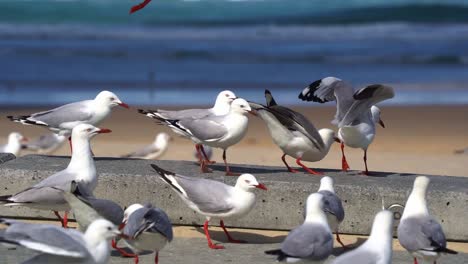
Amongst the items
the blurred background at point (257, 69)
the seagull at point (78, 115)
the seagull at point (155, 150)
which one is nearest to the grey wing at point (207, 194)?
the seagull at point (78, 115)

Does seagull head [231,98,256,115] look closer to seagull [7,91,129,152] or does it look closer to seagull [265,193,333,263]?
seagull [7,91,129,152]

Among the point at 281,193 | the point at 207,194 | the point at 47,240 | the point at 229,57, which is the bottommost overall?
the point at 229,57

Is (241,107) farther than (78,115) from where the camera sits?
No

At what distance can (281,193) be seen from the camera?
9.30m

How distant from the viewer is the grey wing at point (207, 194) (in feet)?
27.6

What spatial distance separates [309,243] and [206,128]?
3.37 meters

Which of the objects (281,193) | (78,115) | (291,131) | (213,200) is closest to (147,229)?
(213,200)

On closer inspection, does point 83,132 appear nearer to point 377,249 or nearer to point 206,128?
point 206,128

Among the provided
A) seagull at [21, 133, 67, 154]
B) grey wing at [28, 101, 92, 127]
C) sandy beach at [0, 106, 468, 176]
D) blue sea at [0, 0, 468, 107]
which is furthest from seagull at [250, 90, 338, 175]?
blue sea at [0, 0, 468, 107]

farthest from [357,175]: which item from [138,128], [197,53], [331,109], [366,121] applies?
[197,53]

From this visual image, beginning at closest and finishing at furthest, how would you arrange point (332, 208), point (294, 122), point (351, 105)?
point (332, 208), point (294, 122), point (351, 105)

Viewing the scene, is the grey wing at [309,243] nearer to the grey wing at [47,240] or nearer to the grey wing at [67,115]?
the grey wing at [47,240]

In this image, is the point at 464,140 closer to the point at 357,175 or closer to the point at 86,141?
the point at 357,175

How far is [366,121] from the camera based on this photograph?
1025cm
